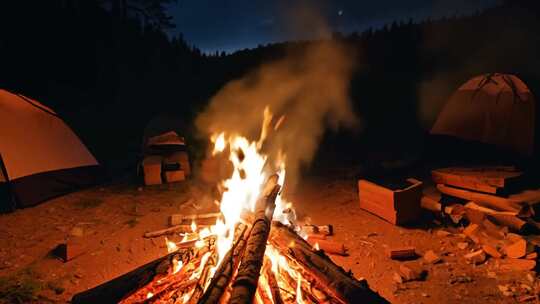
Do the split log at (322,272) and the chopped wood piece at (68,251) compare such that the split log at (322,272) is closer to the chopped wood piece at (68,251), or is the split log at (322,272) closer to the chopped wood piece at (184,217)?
the chopped wood piece at (184,217)

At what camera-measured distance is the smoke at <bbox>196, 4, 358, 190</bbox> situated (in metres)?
11.0

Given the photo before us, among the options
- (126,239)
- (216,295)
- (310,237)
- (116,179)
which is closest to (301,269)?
(216,295)

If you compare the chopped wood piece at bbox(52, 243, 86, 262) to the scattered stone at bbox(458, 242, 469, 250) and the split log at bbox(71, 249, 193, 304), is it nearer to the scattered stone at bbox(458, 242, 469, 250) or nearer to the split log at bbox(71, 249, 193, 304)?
the split log at bbox(71, 249, 193, 304)

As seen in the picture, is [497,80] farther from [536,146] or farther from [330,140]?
[330,140]

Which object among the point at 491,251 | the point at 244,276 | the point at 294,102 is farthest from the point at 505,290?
the point at 294,102

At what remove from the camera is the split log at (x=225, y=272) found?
253 centimetres

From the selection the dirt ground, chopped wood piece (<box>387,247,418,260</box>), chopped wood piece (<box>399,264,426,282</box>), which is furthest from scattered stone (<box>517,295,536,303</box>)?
chopped wood piece (<box>387,247,418,260</box>)

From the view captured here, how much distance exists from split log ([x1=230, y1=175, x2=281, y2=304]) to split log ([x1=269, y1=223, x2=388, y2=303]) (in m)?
0.24

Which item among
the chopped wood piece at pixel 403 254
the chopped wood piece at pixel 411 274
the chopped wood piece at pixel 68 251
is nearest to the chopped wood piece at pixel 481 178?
the chopped wood piece at pixel 403 254

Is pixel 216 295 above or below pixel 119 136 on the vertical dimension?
below

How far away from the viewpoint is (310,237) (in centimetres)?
479

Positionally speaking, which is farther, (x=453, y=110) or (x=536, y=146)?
(x=453, y=110)

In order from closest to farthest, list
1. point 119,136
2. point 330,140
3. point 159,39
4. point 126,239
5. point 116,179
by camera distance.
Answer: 1. point 126,239
2. point 116,179
3. point 330,140
4. point 119,136
5. point 159,39

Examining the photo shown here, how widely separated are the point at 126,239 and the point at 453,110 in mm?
7315
